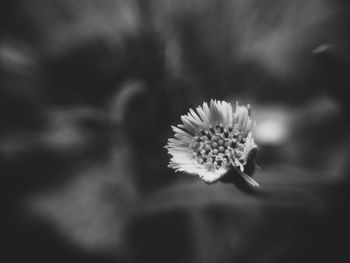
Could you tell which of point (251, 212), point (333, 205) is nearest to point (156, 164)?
point (251, 212)

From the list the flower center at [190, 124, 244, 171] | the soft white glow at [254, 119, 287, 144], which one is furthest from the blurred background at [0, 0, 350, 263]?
the flower center at [190, 124, 244, 171]

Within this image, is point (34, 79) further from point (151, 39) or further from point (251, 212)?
point (251, 212)

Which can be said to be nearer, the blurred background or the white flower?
the white flower

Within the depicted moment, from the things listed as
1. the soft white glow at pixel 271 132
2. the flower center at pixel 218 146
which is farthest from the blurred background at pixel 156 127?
the flower center at pixel 218 146

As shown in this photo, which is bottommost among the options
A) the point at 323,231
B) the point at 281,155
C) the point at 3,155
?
the point at 323,231

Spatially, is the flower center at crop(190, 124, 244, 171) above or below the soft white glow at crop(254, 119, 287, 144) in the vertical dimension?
below

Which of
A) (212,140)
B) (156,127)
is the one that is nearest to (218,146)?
(212,140)

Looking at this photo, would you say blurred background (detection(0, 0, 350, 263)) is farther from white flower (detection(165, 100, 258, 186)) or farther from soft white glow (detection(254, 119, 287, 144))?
white flower (detection(165, 100, 258, 186))

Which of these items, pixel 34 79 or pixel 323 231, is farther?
pixel 34 79

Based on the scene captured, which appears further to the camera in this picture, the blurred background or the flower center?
the blurred background
